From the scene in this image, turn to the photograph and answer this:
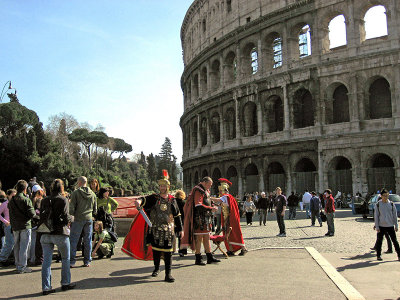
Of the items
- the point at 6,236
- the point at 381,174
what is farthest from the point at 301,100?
the point at 6,236

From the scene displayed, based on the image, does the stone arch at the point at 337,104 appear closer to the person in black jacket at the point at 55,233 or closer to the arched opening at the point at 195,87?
the arched opening at the point at 195,87

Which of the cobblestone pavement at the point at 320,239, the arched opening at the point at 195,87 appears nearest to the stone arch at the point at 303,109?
the arched opening at the point at 195,87

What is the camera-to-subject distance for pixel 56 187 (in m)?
6.30

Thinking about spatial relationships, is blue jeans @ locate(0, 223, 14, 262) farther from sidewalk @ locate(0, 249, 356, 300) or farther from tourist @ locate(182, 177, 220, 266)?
tourist @ locate(182, 177, 220, 266)

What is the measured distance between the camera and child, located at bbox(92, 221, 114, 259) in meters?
8.80

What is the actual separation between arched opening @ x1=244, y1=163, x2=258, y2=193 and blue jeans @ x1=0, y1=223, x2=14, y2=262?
74.2 ft

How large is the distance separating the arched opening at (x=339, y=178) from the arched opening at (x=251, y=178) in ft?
18.7

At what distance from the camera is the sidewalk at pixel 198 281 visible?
5.50m

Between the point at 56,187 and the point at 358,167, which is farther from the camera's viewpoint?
the point at 358,167

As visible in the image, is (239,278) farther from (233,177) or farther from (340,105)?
(233,177)

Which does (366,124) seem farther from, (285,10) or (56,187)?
(56,187)

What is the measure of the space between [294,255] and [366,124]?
18.5 meters

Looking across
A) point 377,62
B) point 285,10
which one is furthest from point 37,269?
point 285,10

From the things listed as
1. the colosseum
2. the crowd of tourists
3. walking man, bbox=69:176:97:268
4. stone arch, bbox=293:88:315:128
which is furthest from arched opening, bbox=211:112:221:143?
walking man, bbox=69:176:97:268
